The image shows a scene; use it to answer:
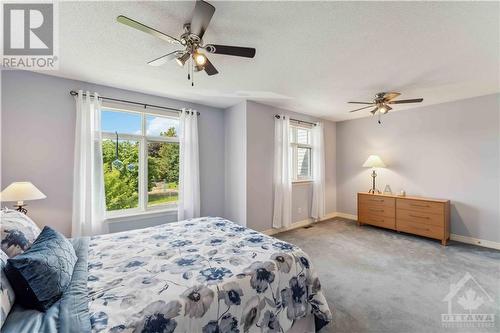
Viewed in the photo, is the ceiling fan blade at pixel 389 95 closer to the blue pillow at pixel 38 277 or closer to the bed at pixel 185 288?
the bed at pixel 185 288

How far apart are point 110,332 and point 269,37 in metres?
2.30

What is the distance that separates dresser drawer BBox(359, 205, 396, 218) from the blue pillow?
4.84 metres

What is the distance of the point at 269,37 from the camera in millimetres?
1962

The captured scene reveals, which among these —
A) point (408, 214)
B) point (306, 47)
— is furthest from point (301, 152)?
point (306, 47)

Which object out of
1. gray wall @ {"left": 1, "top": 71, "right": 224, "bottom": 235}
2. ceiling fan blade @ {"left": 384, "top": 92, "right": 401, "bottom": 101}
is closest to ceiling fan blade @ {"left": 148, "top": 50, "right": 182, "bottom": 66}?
gray wall @ {"left": 1, "top": 71, "right": 224, "bottom": 235}

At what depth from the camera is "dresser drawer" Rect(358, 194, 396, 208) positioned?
423 cm

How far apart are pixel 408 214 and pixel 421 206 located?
26cm

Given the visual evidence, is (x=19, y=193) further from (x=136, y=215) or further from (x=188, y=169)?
(x=188, y=169)

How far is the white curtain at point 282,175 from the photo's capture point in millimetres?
4219

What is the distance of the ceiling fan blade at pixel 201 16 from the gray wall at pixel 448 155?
15.0ft

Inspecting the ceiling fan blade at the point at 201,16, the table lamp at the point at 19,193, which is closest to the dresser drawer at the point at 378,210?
the ceiling fan blade at the point at 201,16

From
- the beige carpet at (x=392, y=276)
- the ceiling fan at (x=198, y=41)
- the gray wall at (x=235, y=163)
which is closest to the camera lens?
the ceiling fan at (x=198, y=41)

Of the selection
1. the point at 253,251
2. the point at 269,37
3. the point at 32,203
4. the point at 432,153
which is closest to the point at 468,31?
the point at 269,37

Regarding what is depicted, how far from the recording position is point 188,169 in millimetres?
3717
